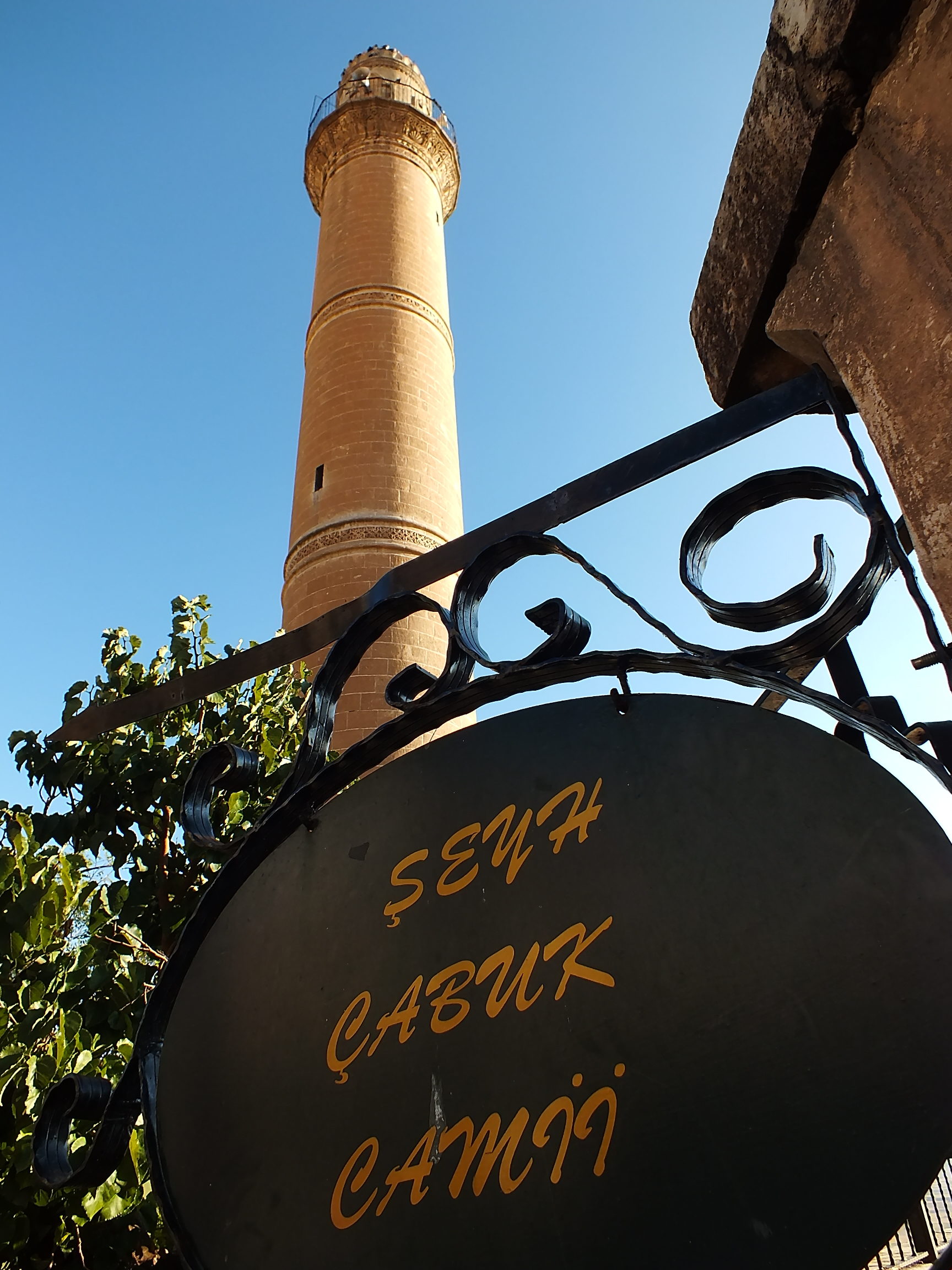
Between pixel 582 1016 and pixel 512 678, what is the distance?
48cm

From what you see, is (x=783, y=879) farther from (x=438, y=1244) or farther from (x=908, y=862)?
(x=438, y=1244)

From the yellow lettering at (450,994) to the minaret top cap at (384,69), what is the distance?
14.4m

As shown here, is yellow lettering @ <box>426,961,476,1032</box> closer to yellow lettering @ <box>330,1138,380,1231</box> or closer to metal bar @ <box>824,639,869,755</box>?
yellow lettering @ <box>330,1138,380,1231</box>

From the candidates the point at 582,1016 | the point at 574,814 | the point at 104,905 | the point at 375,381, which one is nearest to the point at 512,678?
the point at 574,814

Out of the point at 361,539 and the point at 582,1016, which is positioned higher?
the point at 361,539

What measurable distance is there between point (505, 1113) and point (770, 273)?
4.44 ft

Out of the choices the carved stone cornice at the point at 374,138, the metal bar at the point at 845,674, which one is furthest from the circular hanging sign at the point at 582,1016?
the carved stone cornice at the point at 374,138

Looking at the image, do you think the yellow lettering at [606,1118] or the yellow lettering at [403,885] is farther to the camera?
the yellow lettering at [403,885]

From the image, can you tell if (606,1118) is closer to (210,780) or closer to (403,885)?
(403,885)

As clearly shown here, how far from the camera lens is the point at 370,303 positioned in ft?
33.4

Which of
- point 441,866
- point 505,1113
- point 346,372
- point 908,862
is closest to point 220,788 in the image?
point 441,866

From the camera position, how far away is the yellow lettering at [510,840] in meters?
1.08

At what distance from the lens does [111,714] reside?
72.3 inches

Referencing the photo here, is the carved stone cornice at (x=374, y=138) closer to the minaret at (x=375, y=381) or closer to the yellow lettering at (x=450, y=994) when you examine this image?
the minaret at (x=375, y=381)
